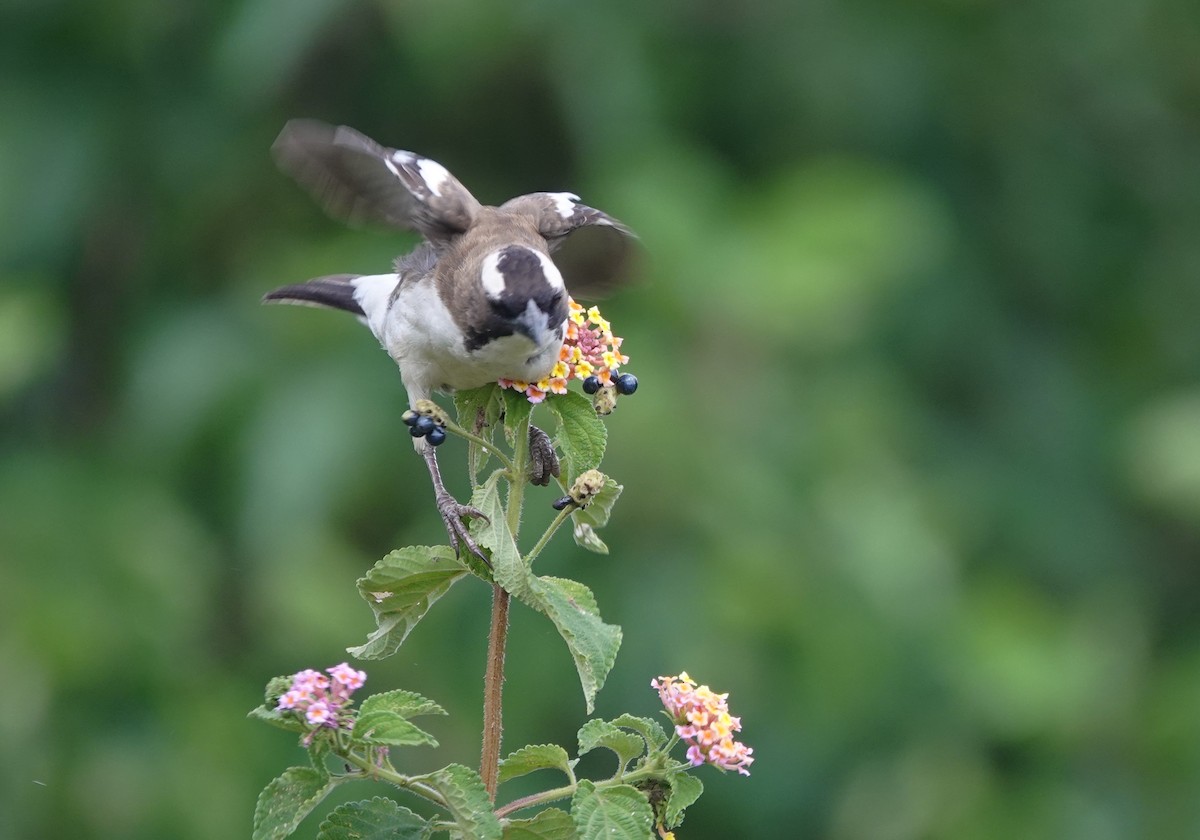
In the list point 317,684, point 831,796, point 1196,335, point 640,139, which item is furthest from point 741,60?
point 317,684

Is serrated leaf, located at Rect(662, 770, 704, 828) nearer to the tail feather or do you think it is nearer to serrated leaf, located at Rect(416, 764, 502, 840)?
serrated leaf, located at Rect(416, 764, 502, 840)

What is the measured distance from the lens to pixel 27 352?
5422mm

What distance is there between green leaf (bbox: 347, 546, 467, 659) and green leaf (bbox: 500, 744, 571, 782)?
0.82ft

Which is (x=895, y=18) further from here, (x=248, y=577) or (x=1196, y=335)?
(x=248, y=577)

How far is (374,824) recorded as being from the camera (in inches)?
75.4

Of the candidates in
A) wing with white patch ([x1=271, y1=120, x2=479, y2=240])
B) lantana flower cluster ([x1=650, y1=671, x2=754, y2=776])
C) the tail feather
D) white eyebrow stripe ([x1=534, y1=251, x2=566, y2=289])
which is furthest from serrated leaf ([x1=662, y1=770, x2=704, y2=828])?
the tail feather

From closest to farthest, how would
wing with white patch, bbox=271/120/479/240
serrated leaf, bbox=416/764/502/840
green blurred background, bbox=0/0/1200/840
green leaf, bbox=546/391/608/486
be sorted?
serrated leaf, bbox=416/764/502/840 → green leaf, bbox=546/391/608/486 → wing with white patch, bbox=271/120/479/240 → green blurred background, bbox=0/0/1200/840

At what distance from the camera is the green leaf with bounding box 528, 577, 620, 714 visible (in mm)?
1975

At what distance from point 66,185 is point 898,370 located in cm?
364

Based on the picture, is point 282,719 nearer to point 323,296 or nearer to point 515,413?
point 515,413

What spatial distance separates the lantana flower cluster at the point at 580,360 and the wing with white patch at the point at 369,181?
0.63 m

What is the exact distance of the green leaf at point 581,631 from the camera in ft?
6.48

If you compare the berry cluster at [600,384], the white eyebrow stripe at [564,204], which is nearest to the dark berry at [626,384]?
the berry cluster at [600,384]

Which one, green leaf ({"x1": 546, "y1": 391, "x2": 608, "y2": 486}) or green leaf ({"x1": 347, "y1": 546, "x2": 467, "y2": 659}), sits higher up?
green leaf ({"x1": 546, "y1": 391, "x2": 608, "y2": 486})
